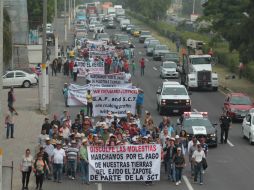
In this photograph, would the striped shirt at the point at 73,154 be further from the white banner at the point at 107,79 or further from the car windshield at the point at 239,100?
the white banner at the point at 107,79

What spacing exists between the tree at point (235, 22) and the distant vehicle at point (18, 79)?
48.3 ft

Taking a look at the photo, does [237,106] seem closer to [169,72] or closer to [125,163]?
[125,163]

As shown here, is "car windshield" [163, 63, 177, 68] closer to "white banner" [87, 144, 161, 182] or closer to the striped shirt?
"white banner" [87, 144, 161, 182]

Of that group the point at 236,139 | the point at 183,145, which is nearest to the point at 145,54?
the point at 236,139

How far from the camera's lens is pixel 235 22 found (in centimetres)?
6381

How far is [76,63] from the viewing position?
2365 inches

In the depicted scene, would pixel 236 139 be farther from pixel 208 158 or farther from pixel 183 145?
pixel 183 145

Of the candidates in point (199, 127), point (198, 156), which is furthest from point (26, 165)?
point (199, 127)

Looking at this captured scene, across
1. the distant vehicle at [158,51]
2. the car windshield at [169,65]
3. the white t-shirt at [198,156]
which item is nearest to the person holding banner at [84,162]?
the white t-shirt at [198,156]

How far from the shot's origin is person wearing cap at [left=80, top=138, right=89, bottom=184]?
26.6 metres

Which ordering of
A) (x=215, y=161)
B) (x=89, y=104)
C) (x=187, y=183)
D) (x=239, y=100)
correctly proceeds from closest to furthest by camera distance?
1. (x=187, y=183)
2. (x=215, y=161)
3. (x=89, y=104)
4. (x=239, y=100)

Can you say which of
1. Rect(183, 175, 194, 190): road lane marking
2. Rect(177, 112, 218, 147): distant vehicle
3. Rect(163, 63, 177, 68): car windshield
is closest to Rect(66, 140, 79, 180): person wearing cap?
Rect(183, 175, 194, 190): road lane marking

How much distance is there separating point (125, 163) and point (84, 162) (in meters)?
1.35

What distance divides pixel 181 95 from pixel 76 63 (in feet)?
55.1
